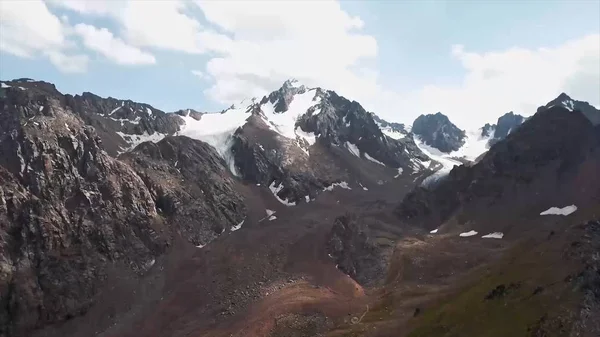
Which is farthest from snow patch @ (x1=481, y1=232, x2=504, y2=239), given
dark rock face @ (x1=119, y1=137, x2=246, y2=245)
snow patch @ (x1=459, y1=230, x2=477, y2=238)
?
dark rock face @ (x1=119, y1=137, x2=246, y2=245)

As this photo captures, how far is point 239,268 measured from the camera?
139500mm

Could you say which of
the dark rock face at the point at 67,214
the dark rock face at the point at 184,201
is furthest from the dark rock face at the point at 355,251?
the dark rock face at the point at 67,214

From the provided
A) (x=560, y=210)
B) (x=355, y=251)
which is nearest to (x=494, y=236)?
(x=560, y=210)

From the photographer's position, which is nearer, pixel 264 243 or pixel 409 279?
pixel 409 279

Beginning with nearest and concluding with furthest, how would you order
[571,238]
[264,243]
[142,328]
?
[571,238] < [142,328] < [264,243]

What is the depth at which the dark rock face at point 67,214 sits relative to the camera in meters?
121

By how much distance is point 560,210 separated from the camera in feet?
543

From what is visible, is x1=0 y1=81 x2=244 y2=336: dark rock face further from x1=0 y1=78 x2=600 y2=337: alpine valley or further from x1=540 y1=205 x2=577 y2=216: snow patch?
x1=540 y1=205 x2=577 y2=216: snow patch

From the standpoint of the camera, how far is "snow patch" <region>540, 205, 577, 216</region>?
162837mm

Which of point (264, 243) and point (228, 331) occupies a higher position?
point (264, 243)

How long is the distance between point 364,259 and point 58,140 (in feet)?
342

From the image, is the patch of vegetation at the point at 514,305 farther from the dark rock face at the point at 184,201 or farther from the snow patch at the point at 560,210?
the dark rock face at the point at 184,201

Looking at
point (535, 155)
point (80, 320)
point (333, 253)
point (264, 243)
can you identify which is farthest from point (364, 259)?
point (535, 155)

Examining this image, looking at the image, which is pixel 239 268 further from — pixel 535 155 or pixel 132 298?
pixel 535 155
